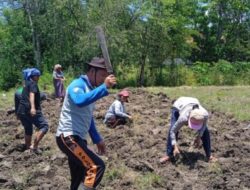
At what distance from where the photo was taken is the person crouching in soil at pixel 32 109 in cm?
821

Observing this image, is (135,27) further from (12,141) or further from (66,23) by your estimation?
(12,141)

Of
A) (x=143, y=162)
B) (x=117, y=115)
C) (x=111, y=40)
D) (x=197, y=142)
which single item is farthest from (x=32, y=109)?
(x=111, y=40)

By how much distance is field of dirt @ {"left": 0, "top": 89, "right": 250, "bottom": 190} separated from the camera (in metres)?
6.58

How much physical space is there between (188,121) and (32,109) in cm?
264

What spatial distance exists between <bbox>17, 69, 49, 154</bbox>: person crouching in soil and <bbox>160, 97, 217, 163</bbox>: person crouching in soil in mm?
2157

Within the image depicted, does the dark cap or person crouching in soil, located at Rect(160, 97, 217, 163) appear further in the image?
person crouching in soil, located at Rect(160, 97, 217, 163)

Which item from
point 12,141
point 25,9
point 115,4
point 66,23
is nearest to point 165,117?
point 12,141

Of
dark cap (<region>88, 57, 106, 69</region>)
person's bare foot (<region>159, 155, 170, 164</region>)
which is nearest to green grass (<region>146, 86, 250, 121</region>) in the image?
person's bare foot (<region>159, 155, 170, 164</region>)

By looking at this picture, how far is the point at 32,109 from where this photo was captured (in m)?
8.17

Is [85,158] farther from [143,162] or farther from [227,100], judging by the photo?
[227,100]

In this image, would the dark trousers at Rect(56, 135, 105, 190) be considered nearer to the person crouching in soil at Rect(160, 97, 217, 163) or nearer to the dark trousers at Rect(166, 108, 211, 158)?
the person crouching in soil at Rect(160, 97, 217, 163)

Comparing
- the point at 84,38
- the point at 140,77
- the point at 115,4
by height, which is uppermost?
the point at 115,4

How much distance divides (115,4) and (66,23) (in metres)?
3.81

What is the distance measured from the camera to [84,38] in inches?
948
